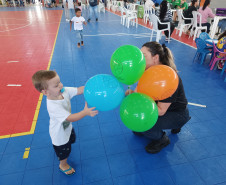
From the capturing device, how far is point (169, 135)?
240 centimetres

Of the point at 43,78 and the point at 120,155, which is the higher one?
the point at 43,78

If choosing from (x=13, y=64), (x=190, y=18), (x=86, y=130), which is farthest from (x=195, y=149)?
(x=190, y=18)

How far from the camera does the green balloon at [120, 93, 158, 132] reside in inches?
54.9

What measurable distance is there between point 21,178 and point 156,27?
21.7 feet

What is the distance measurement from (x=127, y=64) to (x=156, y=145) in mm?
1288

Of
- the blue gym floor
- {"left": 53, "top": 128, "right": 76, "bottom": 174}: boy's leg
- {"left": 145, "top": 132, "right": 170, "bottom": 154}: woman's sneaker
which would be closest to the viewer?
{"left": 53, "top": 128, "right": 76, "bottom": 174}: boy's leg

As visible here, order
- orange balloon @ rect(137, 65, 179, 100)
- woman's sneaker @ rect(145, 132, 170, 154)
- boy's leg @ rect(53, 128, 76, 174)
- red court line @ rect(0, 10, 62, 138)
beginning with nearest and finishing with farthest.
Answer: orange balloon @ rect(137, 65, 179, 100) → boy's leg @ rect(53, 128, 76, 174) → woman's sneaker @ rect(145, 132, 170, 154) → red court line @ rect(0, 10, 62, 138)

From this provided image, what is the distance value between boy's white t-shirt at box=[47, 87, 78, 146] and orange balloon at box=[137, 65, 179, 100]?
0.75 m

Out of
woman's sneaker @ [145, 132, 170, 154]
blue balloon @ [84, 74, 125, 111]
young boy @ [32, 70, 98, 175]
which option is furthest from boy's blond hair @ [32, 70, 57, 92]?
woman's sneaker @ [145, 132, 170, 154]

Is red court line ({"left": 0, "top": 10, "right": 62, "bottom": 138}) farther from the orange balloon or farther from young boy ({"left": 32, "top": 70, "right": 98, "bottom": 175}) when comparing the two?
the orange balloon

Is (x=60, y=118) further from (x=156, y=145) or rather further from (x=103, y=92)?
(x=156, y=145)

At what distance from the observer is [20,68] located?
441 cm

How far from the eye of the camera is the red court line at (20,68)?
265cm

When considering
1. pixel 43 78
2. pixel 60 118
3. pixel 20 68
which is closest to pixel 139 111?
pixel 60 118
